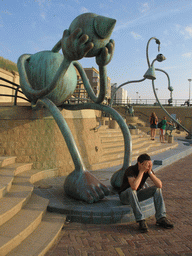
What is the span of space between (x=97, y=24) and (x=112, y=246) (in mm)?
2874

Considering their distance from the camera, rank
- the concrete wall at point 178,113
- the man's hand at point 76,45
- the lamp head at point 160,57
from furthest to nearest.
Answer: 1. the concrete wall at point 178,113
2. the lamp head at point 160,57
3. the man's hand at point 76,45

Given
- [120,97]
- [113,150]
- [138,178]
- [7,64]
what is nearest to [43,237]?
[138,178]

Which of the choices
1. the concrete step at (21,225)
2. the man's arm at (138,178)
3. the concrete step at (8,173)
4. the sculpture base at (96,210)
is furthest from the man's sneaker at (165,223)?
the concrete step at (8,173)

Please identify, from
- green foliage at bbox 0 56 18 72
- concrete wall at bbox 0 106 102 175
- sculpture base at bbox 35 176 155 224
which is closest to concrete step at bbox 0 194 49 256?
sculpture base at bbox 35 176 155 224

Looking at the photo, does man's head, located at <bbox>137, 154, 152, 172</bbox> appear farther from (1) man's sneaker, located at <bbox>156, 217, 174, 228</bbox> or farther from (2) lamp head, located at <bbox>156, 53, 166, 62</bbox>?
(2) lamp head, located at <bbox>156, 53, 166, 62</bbox>

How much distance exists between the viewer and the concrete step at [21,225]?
100 inches

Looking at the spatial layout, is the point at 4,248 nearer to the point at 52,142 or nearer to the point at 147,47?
the point at 52,142

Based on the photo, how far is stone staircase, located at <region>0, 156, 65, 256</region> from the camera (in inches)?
103

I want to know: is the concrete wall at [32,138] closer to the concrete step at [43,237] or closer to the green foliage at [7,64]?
the concrete step at [43,237]

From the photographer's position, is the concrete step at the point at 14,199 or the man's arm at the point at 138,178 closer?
the concrete step at the point at 14,199

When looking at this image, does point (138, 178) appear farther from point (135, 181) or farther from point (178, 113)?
point (178, 113)

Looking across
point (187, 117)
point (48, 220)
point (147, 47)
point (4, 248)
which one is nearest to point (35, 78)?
point (48, 220)

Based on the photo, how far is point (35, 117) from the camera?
559 cm

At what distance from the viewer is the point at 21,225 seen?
2924 millimetres
